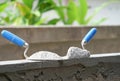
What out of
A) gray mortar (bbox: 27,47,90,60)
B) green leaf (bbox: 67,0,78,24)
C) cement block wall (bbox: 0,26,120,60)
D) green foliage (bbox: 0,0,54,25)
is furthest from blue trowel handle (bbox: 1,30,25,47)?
green leaf (bbox: 67,0,78,24)

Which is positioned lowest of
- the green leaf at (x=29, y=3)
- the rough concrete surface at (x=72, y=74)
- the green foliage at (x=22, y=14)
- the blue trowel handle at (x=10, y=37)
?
the rough concrete surface at (x=72, y=74)

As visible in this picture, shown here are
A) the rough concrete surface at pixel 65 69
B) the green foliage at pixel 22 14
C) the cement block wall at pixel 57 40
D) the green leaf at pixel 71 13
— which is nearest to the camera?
the rough concrete surface at pixel 65 69

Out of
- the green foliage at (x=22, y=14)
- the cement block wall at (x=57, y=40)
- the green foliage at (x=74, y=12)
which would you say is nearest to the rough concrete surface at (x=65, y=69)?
the cement block wall at (x=57, y=40)

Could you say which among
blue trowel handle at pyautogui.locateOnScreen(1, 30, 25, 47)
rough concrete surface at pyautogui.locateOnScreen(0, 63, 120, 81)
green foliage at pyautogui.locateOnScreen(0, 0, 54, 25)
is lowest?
rough concrete surface at pyautogui.locateOnScreen(0, 63, 120, 81)

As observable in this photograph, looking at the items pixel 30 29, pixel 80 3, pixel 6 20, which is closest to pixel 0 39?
pixel 30 29

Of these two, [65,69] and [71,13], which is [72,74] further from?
[71,13]

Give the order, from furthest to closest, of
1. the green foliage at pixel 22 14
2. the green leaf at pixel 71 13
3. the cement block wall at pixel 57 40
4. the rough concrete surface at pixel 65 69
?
the green leaf at pixel 71 13 → the green foliage at pixel 22 14 → the cement block wall at pixel 57 40 → the rough concrete surface at pixel 65 69

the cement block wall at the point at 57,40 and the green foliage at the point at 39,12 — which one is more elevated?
the green foliage at the point at 39,12

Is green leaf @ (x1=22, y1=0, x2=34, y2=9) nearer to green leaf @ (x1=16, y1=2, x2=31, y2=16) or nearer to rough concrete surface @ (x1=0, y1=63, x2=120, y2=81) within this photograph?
green leaf @ (x1=16, y1=2, x2=31, y2=16)

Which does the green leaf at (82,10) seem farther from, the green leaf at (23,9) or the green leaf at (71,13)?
the green leaf at (23,9)

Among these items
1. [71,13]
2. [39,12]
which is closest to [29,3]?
[39,12]

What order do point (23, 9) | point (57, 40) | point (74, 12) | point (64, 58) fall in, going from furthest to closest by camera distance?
point (74, 12)
point (23, 9)
point (57, 40)
point (64, 58)
